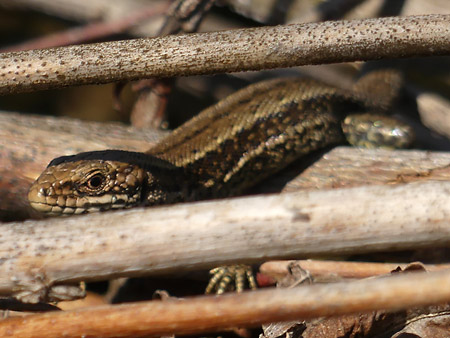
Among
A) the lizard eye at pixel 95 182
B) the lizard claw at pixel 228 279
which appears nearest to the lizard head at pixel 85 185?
the lizard eye at pixel 95 182

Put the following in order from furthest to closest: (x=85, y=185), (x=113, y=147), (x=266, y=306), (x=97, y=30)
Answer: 1. (x=97, y=30)
2. (x=113, y=147)
3. (x=85, y=185)
4. (x=266, y=306)

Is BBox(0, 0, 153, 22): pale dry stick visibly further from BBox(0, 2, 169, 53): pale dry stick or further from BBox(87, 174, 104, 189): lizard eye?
BBox(87, 174, 104, 189): lizard eye

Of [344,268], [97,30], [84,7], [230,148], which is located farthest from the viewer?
[84,7]

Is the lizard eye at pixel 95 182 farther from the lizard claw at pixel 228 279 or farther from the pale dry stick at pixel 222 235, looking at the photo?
the pale dry stick at pixel 222 235

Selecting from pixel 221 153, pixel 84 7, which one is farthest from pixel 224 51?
pixel 84 7

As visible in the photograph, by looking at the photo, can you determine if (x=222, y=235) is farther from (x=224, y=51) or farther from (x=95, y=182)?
(x=95, y=182)
